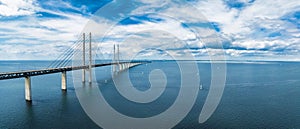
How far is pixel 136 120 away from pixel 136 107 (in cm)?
831

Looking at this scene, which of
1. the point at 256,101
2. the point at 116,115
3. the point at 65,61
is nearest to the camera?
the point at 116,115

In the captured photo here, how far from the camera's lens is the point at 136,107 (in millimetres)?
44812

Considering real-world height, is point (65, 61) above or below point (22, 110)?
above

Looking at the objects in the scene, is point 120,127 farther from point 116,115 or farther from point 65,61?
point 65,61

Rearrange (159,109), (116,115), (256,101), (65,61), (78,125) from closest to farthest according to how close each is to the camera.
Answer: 1. (78,125)
2. (116,115)
3. (159,109)
4. (256,101)
5. (65,61)

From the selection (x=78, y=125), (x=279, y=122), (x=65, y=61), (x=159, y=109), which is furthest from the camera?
(x=65, y=61)

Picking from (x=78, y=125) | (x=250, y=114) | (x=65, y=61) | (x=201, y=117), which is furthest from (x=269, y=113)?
(x=65, y=61)

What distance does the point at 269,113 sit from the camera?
40.6m

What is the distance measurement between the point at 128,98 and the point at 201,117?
71.4ft

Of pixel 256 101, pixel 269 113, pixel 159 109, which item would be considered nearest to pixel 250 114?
pixel 269 113

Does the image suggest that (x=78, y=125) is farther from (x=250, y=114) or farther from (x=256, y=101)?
(x=256, y=101)

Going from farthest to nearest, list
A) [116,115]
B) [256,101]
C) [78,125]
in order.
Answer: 1. [256,101]
2. [116,115]
3. [78,125]

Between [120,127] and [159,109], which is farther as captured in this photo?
[159,109]

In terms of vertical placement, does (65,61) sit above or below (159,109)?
above
